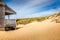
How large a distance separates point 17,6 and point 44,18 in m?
5.42

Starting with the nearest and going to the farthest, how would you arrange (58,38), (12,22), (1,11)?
(58,38), (1,11), (12,22)

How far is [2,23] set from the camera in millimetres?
9094

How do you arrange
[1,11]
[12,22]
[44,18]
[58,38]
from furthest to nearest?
[44,18] < [12,22] < [1,11] < [58,38]

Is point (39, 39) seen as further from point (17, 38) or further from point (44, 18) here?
point (44, 18)

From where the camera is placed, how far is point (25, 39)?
5.66 m

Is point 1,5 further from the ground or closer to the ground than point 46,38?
further from the ground

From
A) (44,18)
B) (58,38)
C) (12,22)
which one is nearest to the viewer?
(58,38)

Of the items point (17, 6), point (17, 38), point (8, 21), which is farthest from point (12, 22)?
point (17, 38)

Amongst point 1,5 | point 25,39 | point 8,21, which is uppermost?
point 1,5

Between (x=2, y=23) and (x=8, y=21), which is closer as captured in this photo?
(x=2, y=23)

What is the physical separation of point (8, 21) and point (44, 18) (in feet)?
20.1

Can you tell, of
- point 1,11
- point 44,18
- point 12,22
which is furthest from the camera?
point 44,18

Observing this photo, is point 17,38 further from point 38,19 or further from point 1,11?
point 38,19

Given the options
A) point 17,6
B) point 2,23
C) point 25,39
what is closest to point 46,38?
point 25,39
